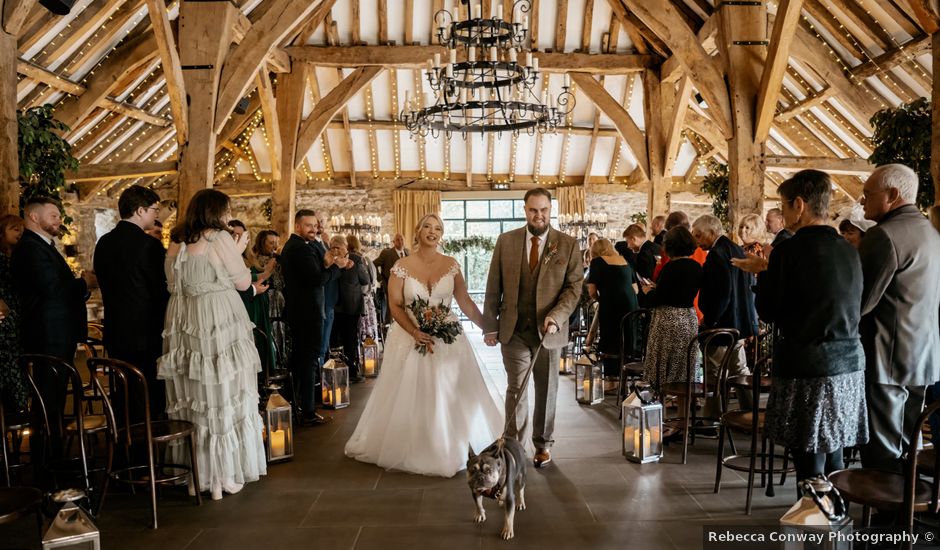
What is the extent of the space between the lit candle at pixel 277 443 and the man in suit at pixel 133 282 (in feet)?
2.93

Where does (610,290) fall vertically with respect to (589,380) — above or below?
above

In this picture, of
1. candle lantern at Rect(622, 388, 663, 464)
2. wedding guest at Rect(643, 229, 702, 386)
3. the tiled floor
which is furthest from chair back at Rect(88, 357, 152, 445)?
wedding guest at Rect(643, 229, 702, 386)

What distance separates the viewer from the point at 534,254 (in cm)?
427

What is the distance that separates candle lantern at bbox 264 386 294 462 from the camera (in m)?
4.41

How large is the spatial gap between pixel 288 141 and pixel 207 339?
25.6 ft

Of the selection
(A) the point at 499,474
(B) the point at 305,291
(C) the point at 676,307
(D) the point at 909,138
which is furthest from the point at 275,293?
(D) the point at 909,138

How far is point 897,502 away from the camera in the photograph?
8.00 feet

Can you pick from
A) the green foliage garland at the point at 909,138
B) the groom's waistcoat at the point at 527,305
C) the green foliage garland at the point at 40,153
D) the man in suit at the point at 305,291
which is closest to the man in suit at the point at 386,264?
the man in suit at the point at 305,291

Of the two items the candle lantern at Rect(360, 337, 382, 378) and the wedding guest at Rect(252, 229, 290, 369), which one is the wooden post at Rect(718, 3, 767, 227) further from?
the wedding guest at Rect(252, 229, 290, 369)

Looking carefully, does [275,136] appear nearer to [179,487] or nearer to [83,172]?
[83,172]

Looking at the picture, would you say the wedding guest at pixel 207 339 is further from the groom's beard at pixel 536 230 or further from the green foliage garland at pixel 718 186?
the green foliage garland at pixel 718 186

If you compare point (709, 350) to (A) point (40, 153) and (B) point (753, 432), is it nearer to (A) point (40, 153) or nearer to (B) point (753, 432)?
(B) point (753, 432)

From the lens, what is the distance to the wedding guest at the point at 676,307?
4.69m

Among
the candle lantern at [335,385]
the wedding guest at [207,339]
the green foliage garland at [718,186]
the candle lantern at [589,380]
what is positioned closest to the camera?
the wedding guest at [207,339]
